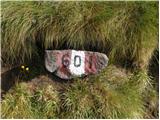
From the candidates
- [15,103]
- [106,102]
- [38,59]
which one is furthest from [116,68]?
[15,103]

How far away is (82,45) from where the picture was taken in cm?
479

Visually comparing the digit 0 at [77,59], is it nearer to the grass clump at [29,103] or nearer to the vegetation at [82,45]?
the vegetation at [82,45]

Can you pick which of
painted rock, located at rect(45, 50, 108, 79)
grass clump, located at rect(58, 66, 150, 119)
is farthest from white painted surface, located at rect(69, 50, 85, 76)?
grass clump, located at rect(58, 66, 150, 119)

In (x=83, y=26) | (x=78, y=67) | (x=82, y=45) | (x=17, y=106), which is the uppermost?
(x=83, y=26)

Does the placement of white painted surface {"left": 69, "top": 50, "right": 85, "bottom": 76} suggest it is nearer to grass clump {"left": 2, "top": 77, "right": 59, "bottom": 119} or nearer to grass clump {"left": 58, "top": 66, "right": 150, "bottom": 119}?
grass clump {"left": 58, "top": 66, "right": 150, "bottom": 119}

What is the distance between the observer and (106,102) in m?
4.65

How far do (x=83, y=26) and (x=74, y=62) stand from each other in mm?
425

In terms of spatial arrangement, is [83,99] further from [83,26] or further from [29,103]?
[83,26]

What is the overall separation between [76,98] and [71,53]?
20.4 inches

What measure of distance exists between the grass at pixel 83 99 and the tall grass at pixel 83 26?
13.0 inches

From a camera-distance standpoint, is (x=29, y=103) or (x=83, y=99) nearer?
(x=83, y=99)

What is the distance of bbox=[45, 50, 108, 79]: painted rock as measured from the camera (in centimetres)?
474

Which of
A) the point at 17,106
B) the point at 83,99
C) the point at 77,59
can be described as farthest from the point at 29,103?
the point at 77,59

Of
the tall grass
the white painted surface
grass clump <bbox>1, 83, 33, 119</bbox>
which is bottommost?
grass clump <bbox>1, 83, 33, 119</bbox>
